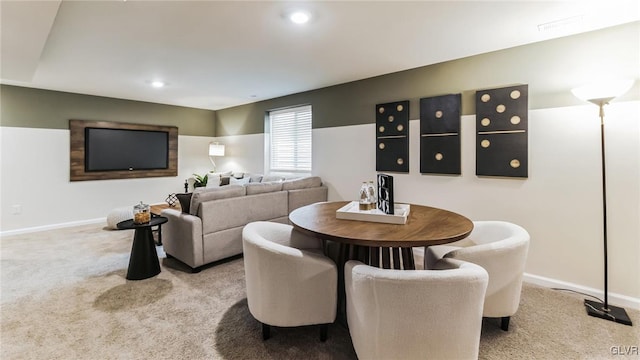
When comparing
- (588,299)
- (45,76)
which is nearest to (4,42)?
(45,76)

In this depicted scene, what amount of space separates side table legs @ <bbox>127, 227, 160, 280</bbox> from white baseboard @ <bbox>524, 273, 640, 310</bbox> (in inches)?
147

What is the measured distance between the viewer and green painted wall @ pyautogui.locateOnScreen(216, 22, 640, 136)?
92.7 inches

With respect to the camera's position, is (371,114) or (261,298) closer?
(261,298)

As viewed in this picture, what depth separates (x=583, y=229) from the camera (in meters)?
2.52

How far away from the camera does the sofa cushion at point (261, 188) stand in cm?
342

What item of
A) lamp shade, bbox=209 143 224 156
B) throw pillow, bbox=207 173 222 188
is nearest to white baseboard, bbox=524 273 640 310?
throw pillow, bbox=207 173 222 188

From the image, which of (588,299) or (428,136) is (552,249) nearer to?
(588,299)

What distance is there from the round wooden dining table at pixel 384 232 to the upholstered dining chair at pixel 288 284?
0.62 ft

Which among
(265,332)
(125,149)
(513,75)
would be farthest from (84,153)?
(513,75)

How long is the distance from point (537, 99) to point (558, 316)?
1908 millimetres

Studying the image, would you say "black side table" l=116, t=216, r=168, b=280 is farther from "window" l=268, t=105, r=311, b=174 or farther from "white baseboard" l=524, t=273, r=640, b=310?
"white baseboard" l=524, t=273, r=640, b=310

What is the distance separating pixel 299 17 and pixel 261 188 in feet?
6.51

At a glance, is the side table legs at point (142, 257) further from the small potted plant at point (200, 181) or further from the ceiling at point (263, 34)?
the small potted plant at point (200, 181)

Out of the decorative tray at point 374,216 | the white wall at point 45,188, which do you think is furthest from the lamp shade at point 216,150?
the decorative tray at point 374,216
